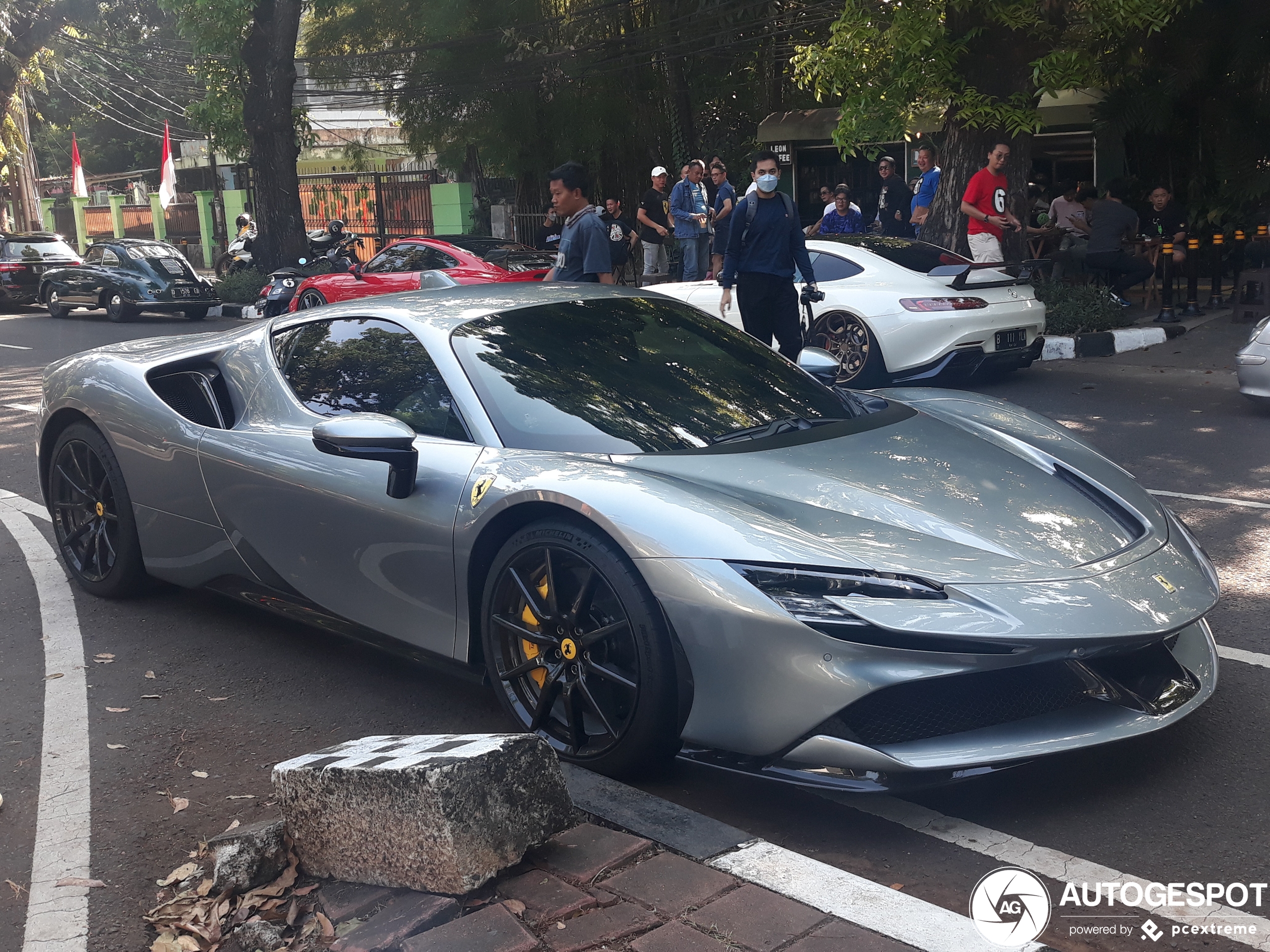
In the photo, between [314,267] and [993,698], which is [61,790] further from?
[314,267]

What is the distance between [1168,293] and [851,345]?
5.32 metres

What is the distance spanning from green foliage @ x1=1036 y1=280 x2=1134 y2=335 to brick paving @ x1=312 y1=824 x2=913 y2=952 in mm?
10464

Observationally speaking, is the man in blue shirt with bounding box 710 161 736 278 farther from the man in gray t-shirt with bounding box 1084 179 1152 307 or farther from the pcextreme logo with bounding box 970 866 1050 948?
the pcextreme logo with bounding box 970 866 1050 948

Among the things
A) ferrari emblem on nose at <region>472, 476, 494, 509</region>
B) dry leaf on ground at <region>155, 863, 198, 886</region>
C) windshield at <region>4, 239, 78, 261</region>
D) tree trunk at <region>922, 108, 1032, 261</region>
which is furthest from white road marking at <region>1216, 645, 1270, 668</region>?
windshield at <region>4, 239, 78, 261</region>

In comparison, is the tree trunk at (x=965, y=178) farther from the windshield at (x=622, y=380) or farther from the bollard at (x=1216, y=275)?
the windshield at (x=622, y=380)

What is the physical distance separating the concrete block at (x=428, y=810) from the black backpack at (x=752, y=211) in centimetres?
579

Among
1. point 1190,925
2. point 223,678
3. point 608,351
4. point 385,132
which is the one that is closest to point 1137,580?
point 1190,925

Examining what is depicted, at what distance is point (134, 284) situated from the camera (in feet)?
66.6

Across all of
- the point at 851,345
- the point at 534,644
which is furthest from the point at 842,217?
the point at 534,644

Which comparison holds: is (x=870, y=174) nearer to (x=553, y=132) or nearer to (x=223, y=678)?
(x=553, y=132)

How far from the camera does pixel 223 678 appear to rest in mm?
4488

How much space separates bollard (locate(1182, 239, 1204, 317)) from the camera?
13906 millimetres

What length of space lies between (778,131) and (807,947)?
2234 cm

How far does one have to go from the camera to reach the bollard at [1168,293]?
518 inches
